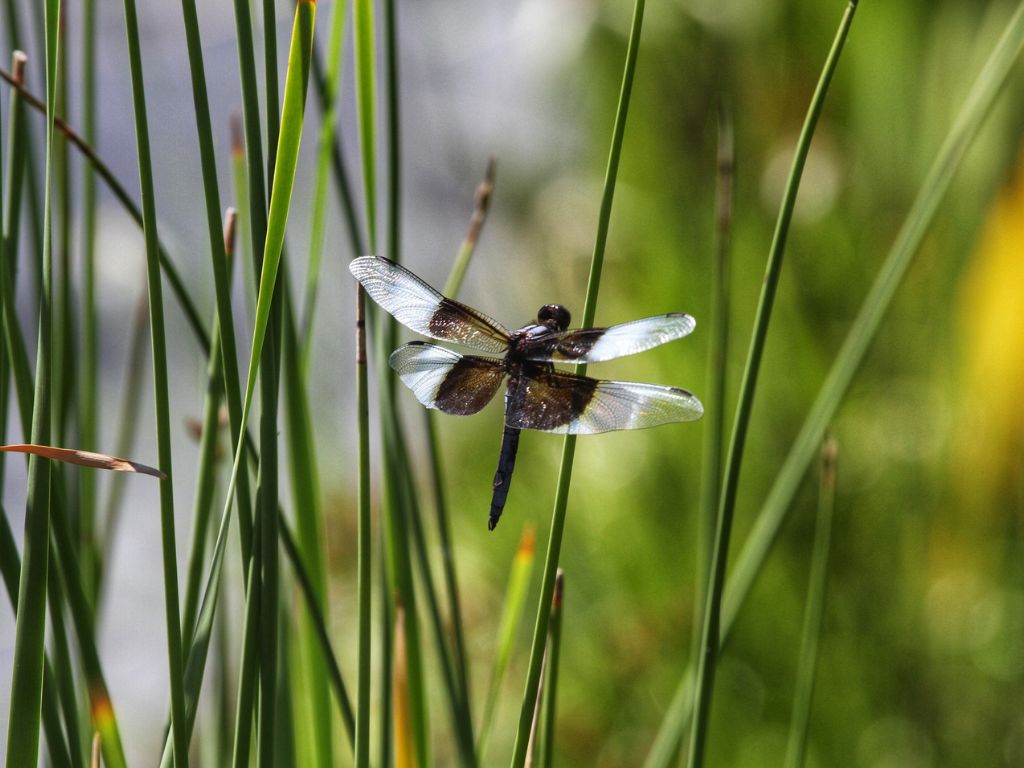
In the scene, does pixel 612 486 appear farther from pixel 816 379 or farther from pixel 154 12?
pixel 154 12

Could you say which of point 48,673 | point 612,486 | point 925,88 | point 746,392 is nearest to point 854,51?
point 925,88

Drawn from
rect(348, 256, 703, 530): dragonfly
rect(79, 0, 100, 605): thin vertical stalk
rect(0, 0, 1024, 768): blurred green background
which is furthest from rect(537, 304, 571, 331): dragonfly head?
rect(0, 0, 1024, 768): blurred green background

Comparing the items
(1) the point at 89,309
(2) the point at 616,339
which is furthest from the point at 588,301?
(1) the point at 89,309

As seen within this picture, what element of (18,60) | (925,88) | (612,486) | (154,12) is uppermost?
(154,12)

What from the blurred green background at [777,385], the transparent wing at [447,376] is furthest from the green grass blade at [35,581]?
the blurred green background at [777,385]

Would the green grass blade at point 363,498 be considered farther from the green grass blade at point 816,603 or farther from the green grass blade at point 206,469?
the green grass blade at point 816,603
